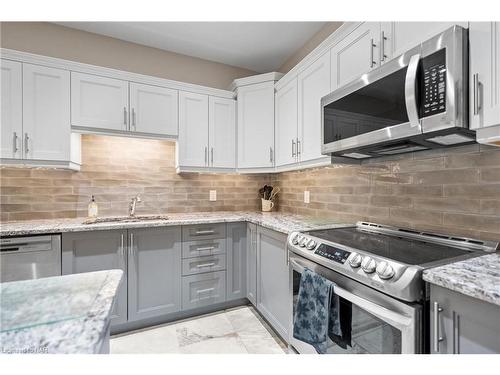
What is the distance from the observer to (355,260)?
Result: 1179mm

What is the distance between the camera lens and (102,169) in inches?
99.8

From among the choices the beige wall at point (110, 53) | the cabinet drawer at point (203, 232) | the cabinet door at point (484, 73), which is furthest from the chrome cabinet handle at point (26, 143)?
the cabinet door at point (484, 73)

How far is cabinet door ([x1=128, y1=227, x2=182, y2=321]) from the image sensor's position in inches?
82.7

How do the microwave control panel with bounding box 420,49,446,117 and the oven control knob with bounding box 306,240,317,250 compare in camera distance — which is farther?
the oven control knob with bounding box 306,240,317,250

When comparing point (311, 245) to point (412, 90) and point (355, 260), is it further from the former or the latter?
point (412, 90)

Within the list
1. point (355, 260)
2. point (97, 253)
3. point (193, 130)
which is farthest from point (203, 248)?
point (355, 260)

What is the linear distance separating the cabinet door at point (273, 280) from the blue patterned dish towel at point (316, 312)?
0.26 meters

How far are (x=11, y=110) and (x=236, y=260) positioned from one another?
2.26m

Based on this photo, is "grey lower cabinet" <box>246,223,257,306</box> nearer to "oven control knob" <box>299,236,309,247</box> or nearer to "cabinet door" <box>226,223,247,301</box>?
"cabinet door" <box>226,223,247,301</box>

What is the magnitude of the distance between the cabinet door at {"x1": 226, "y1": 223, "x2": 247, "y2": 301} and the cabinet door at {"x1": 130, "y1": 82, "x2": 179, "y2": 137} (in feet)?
3.83

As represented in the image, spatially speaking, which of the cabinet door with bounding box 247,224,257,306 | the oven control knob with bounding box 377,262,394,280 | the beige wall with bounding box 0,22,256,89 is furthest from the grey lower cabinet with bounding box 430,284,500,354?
the beige wall with bounding box 0,22,256,89

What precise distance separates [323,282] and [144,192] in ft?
6.88

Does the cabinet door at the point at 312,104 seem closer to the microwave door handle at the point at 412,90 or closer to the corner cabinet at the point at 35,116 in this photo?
the microwave door handle at the point at 412,90
